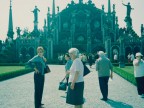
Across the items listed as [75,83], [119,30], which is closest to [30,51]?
[119,30]

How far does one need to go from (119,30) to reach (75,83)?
61.8 meters

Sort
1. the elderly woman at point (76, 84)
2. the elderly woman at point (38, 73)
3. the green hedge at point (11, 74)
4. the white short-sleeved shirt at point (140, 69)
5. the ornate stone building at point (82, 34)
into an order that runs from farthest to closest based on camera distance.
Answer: the ornate stone building at point (82, 34) → the green hedge at point (11, 74) → the white short-sleeved shirt at point (140, 69) → the elderly woman at point (38, 73) → the elderly woman at point (76, 84)

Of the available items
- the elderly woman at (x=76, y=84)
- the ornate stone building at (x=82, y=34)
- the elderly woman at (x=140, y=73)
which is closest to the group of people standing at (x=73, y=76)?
the elderly woman at (x=76, y=84)

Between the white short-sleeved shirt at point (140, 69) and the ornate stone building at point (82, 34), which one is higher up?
the ornate stone building at point (82, 34)

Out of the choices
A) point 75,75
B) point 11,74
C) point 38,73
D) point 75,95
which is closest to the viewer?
point 75,75

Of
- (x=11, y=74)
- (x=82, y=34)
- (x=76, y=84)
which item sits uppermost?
(x=82, y=34)

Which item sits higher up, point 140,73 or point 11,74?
point 140,73

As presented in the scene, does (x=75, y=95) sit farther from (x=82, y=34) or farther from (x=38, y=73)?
(x=82, y=34)

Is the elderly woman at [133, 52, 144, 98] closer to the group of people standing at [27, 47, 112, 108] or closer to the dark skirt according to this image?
the group of people standing at [27, 47, 112, 108]

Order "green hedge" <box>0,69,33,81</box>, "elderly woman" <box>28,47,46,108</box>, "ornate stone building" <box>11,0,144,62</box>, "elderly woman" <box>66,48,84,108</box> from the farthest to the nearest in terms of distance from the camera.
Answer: "ornate stone building" <box>11,0,144,62</box>
"green hedge" <box>0,69,33,81</box>
"elderly woman" <box>28,47,46,108</box>
"elderly woman" <box>66,48,84,108</box>

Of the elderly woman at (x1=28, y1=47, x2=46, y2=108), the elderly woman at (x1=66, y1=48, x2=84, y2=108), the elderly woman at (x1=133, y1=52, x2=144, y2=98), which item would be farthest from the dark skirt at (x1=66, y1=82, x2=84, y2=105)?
the elderly woman at (x1=133, y1=52, x2=144, y2=98)

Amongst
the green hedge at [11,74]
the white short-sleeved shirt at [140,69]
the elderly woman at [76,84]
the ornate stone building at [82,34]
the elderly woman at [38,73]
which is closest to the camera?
the elderly woman at [76,84]

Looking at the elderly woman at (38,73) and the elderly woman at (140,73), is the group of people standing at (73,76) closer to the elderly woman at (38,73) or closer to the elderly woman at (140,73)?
the elderly woman at (38,73)

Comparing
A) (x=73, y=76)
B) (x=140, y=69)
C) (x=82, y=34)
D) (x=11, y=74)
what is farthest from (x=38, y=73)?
(x=82, y=34)
